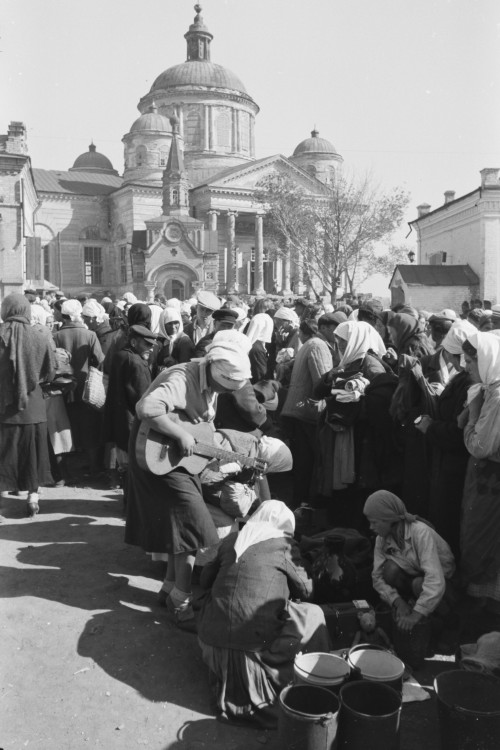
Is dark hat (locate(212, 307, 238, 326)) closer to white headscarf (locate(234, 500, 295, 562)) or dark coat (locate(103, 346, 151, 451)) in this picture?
dark coat (locate(103, 346, 151, 451))

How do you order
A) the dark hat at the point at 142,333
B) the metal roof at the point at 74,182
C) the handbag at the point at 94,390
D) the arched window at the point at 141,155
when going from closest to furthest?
the dark hat at the point at 142,333
the handbag at the point at 94,390
the arched window at the point at 141,155
the metal roof at the point at 74,182

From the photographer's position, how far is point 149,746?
3260mm

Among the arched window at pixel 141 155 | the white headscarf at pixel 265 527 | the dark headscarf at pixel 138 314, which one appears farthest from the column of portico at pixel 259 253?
the white headscarf at pixel 265 527

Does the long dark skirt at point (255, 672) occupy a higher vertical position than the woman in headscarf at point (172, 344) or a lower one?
lower

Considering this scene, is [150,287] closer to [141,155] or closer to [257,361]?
[141,155]

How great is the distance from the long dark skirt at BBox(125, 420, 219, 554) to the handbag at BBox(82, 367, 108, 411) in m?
2.85

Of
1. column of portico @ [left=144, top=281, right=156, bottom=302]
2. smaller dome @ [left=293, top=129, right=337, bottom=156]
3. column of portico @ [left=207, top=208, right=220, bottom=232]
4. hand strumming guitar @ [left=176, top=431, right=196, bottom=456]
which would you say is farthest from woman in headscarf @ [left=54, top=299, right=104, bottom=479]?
smaller dome @ [left=293, top=129, right=337, bottom=156]

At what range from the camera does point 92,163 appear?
64938mm

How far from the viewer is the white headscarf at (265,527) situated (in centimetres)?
375

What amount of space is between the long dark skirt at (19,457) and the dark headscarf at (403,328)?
12.2ft

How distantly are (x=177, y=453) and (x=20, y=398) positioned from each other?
8.72ft

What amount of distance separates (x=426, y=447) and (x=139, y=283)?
45.0 meters

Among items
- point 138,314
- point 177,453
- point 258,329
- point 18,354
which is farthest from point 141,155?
point 177,453

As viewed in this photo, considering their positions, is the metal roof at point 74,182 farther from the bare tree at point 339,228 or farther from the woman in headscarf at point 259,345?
the woman in headscarf at point 259,345
